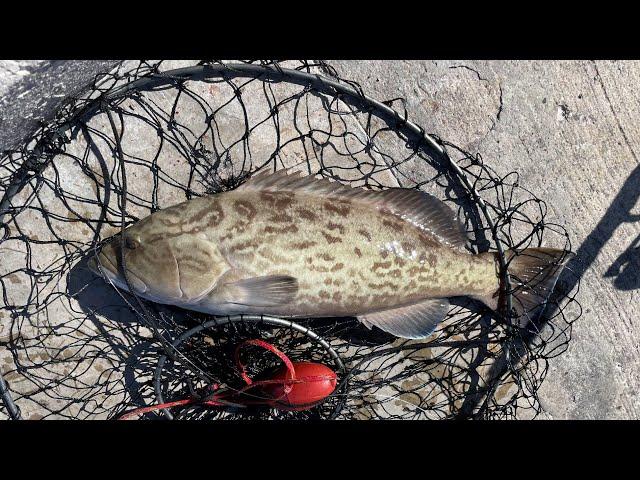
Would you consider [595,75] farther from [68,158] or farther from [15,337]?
[15,337]

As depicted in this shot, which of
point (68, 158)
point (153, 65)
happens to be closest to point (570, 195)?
point (153, 65)

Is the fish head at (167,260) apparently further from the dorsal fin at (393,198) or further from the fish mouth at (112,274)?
the dorsal fin at (393,198)

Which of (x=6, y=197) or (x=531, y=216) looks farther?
(x=531, y=216)

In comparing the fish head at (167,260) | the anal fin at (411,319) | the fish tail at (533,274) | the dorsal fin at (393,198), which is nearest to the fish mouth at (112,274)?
the fish head at (167,260)

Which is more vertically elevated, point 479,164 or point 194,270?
point 479,164

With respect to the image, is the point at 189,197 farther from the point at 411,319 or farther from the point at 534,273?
the point at 534,273

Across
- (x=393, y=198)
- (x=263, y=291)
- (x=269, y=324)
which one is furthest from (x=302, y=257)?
(x=393, y=198)

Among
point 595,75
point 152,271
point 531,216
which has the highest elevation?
point 595,75
